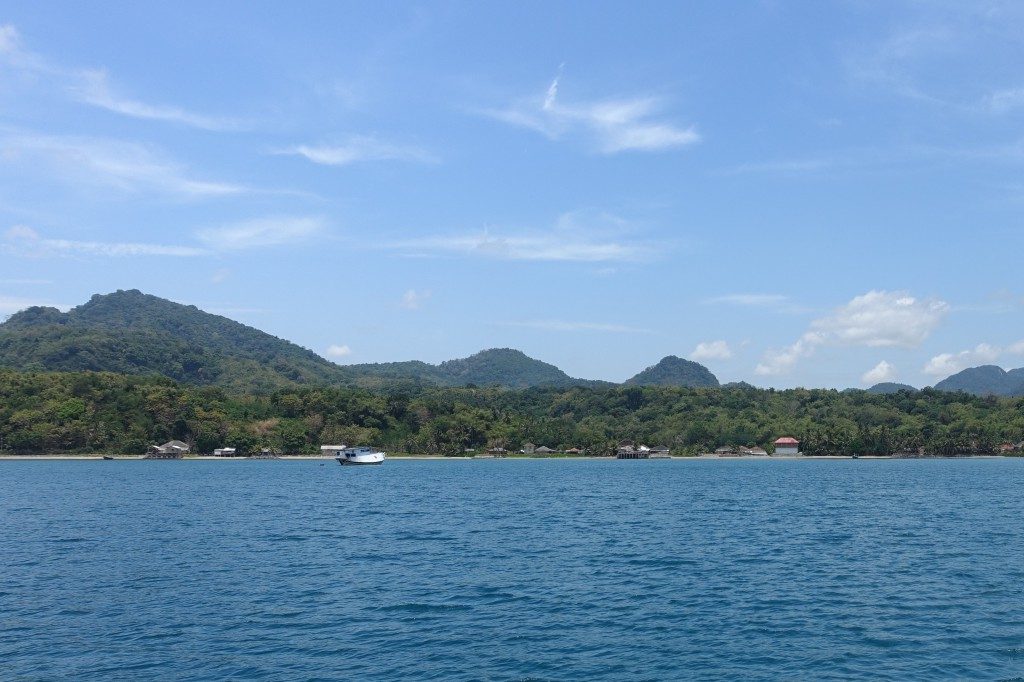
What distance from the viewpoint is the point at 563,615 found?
29984 millimetres

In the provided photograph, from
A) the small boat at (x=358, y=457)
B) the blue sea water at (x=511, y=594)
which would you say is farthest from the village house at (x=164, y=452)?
the blue sea water at (x=511, y=594)

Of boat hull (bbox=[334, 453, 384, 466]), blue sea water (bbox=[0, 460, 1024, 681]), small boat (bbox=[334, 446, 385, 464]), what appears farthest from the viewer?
small boat (bbox=[334, 446, 385, 464])

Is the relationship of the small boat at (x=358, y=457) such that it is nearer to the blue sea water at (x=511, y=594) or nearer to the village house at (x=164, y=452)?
the village house at (x=164, y=452)

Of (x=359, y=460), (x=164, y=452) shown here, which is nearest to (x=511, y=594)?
(x=359, y=460)

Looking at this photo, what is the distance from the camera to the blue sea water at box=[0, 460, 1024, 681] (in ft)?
79.8

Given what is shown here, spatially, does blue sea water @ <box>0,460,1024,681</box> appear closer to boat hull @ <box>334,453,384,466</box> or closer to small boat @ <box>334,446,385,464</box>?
boat hull @ <box>334,453,384,466</box>

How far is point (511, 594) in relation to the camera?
33656 millimetres

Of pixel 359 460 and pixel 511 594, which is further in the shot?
pixel 359 460

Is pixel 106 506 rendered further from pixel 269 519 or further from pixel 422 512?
pixel 422 512

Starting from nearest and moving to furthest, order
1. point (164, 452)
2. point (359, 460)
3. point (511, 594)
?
point (511, 594) < point (359, 460) < point (164, 452)

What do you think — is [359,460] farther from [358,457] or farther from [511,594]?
[511,594]

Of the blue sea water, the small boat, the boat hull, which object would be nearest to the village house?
the small boat

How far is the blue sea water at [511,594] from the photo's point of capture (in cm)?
2431

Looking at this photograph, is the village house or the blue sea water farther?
the village house
